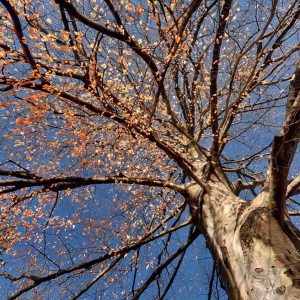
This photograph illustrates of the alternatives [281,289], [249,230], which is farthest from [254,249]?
[281,289]

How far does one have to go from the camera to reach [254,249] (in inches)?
68.8

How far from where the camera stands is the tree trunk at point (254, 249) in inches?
59.0

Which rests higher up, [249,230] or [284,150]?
[284,150]

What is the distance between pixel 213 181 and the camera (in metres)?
3.25

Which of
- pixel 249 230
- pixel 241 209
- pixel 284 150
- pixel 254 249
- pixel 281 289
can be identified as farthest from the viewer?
pixel 241 209

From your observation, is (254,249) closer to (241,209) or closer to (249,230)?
(249,230)

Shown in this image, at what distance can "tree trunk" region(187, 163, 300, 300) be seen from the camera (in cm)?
150

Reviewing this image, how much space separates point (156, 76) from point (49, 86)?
1438 millimetres

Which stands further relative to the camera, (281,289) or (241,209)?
(241,209)

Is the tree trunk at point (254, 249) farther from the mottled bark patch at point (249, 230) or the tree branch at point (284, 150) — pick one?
the tree branch at point (284, 150)

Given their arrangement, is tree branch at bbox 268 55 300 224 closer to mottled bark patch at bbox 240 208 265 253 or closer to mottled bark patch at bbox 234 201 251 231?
mottled bark patch at bbox 240 208 265 253

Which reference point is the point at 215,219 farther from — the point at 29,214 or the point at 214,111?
the point at 29,214

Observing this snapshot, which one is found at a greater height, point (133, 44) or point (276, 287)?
point (133, 44)

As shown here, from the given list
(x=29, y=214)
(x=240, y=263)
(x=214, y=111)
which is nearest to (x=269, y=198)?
(x=240, y=263)
